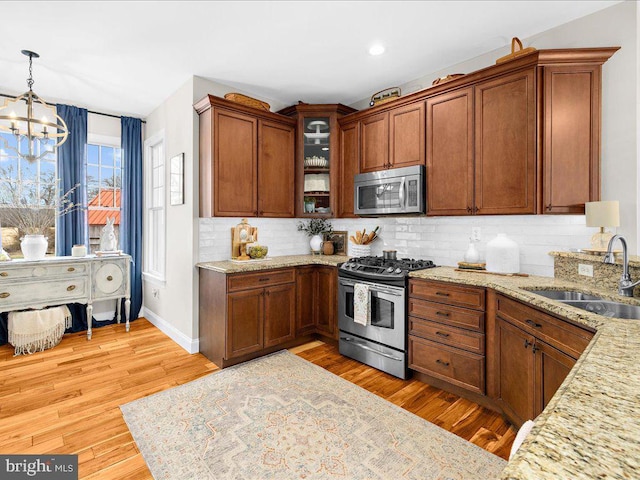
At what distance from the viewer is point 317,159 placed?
4020 millimetres

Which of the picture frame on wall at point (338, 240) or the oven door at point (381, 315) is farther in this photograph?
the picture frame on wall at point (338, 240)

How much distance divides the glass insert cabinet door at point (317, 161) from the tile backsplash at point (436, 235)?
0.50 meters

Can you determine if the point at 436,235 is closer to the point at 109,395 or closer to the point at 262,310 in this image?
the point at 262,310

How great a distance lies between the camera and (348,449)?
202cm

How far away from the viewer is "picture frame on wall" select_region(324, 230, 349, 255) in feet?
14.1

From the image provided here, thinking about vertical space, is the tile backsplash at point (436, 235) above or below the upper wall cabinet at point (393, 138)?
below

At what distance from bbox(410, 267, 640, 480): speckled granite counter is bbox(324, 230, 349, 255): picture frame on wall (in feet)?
10.4

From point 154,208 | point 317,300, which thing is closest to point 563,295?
point 317,300

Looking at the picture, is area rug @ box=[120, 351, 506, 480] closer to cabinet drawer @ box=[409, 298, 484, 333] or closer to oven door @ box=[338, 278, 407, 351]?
oven door @ box=[338, 278, 407, 351]

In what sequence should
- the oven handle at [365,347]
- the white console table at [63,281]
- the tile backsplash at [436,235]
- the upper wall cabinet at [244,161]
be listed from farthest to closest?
the white console table at [63,281]
the upper wall cabinet at [244,161]
the oven handle at [365,347]
the tile backsplash at [436,235]

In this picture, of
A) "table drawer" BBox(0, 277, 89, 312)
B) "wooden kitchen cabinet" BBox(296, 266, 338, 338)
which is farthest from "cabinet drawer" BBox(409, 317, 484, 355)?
"table drawer" BBox(0, 277, 89, 312)

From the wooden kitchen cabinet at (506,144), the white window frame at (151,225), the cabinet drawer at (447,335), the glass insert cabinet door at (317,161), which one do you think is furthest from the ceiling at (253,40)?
the cabinet drawer at (447,335)

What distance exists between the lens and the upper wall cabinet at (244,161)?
336 centimetres

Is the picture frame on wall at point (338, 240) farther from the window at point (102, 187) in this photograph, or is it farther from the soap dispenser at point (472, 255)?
the window at point (102, 187)
